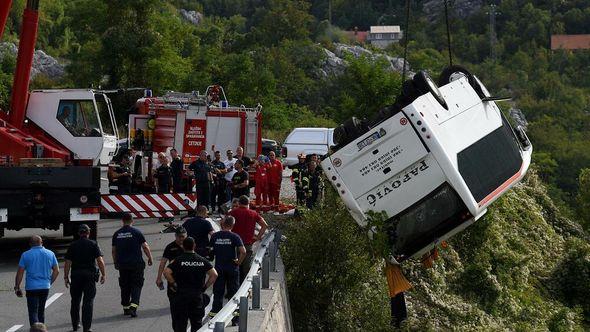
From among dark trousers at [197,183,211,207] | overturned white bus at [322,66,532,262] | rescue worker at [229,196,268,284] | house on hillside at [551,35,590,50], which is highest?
house on hillside at [551,35,590,50]

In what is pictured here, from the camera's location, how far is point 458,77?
1947 cm

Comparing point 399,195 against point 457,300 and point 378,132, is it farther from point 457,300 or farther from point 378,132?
point 457,300

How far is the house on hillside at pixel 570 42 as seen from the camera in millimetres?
152250

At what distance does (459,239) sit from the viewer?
24.4 meters

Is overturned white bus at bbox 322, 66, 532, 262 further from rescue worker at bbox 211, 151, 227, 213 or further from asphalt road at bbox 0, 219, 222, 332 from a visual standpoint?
rescue worker at bbox 211, 151, 227, 213

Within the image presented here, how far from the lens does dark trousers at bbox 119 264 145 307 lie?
619 inches

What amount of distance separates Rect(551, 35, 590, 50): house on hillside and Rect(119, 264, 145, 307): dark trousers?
458 feet

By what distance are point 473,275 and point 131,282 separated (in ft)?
30.1

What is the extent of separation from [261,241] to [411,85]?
3.69 meters

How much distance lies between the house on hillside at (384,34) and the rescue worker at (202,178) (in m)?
136

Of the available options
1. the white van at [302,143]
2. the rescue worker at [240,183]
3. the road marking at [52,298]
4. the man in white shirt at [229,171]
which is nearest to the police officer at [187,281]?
the road marking at [52,298]

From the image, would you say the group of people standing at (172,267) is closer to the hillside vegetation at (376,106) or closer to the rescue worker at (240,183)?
the hillside vegetation at (376,106)

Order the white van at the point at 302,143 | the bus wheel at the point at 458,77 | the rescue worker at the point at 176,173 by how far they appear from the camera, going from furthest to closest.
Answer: the white van at the point at 302,143, the rescue worker at the point at 176,173, the bus wheel at the point at 458,77

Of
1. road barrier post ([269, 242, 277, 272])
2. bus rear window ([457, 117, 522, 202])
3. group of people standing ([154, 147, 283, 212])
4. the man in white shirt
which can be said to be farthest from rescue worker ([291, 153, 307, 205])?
road barrier post ([269, 242, 277, 272])
